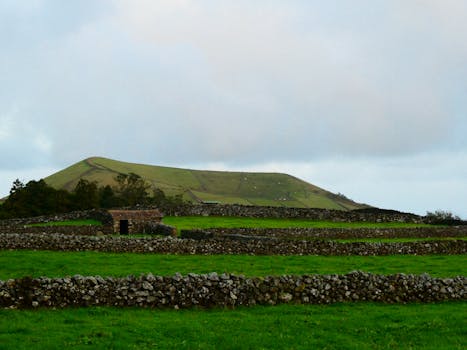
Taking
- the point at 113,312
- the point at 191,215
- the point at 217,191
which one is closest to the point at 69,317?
the point at 113,312

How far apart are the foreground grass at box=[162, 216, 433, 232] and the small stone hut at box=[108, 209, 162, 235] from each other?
9.49ft

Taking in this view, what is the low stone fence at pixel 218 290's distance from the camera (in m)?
17.0

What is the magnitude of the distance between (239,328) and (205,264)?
11.9 metres

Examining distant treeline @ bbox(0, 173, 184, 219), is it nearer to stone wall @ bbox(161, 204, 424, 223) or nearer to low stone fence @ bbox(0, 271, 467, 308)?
stone wall @ bbox(161, 204, 424, 223)

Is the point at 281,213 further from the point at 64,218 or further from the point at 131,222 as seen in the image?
the point at 64,218

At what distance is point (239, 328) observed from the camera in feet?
49.5

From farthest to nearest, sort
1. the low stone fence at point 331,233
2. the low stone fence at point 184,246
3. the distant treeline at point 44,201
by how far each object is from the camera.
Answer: the distant treeline at point 44,201 < the low stone fence at point 331,233 < the low stone fence at point 184,246

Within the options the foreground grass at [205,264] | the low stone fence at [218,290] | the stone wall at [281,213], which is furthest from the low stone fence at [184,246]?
the stone wall at [281,213]

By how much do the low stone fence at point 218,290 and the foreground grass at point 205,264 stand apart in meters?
5.03

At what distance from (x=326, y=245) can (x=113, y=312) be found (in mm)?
18778

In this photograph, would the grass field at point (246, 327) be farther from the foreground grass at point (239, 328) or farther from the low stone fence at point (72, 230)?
the low stone fence at point (72, 230)

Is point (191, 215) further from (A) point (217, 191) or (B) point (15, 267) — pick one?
(A) point (217, 191)

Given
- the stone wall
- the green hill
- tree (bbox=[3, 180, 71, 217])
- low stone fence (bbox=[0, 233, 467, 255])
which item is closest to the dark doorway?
the stone wall

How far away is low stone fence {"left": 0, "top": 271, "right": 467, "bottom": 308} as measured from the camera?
1700 cm
